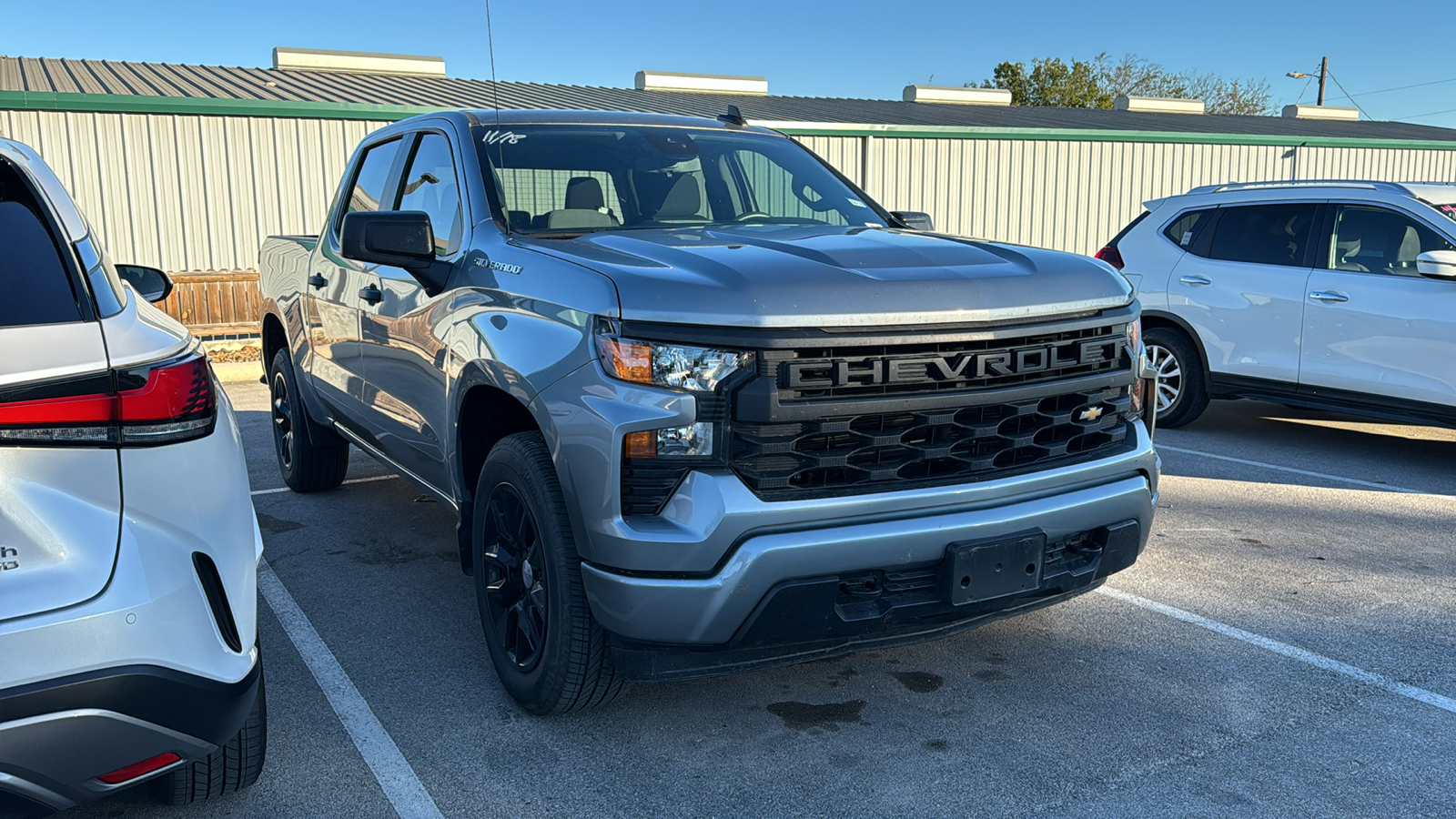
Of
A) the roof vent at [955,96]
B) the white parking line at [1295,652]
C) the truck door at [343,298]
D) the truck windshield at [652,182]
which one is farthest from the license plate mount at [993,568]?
the roof vent at [955,96]

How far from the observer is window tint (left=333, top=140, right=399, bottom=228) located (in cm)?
508

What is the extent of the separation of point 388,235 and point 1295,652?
3.41 metres

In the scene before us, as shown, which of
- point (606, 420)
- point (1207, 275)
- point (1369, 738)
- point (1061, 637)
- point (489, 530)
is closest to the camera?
point (606, 420)

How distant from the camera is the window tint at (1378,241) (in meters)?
7.03

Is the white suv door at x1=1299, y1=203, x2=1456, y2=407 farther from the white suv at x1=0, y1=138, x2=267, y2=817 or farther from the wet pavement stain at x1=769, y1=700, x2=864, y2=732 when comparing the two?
the white suv at x1=0, y1=138, x2=267, y2=817

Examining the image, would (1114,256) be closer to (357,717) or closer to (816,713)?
(816,713)

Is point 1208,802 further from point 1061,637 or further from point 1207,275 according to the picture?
point 1207,275

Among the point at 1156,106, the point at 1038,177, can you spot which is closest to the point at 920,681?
the point at 1038,177

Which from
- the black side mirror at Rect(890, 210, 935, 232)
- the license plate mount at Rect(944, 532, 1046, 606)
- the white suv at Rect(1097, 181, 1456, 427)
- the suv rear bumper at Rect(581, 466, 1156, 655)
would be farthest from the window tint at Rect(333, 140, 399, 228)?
the white suv at Rect(1097, 181, 1456, 427)

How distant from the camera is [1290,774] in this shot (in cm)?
311

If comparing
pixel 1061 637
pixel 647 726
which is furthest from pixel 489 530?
pixel 1061 637

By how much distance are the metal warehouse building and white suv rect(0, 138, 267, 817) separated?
9.78 meters

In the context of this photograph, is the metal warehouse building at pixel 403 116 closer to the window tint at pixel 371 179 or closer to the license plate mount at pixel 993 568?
the window tint at pixel 371 179

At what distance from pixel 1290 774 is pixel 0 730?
→ 3.06m
